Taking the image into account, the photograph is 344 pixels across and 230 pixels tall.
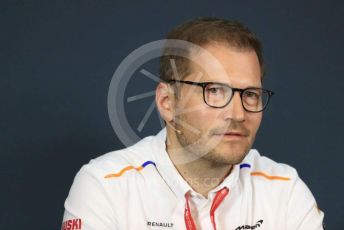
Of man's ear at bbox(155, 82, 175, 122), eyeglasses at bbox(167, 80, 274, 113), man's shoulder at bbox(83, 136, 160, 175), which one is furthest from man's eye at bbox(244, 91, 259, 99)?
man's shoulder at bbox(83, 136, 160, 175)

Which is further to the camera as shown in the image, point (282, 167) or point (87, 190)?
point (282, 167)

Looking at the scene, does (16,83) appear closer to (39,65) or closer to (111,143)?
(39,65)

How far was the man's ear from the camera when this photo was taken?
58.7 inches

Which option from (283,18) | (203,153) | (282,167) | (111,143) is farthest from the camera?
(283,18)

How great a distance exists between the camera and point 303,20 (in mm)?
2285

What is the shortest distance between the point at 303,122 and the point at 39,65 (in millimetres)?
1231

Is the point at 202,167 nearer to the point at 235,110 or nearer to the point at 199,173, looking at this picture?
the point at 199,173

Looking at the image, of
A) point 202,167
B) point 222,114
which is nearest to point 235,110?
point 222,114

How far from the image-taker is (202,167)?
1490mm

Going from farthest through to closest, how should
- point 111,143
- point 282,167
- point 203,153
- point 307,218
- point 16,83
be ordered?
1. point 111,143
2. point 16,83
3. point 282,167
4. point 307,218
5. point 203,153

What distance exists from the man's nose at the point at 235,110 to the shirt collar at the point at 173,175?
10.0 inches

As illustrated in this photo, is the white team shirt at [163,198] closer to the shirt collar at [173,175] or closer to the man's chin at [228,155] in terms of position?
the shirt collar at [173,175]

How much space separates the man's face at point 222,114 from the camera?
134cm

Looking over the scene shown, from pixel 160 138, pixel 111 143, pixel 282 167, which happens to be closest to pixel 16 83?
pixel 111 143
